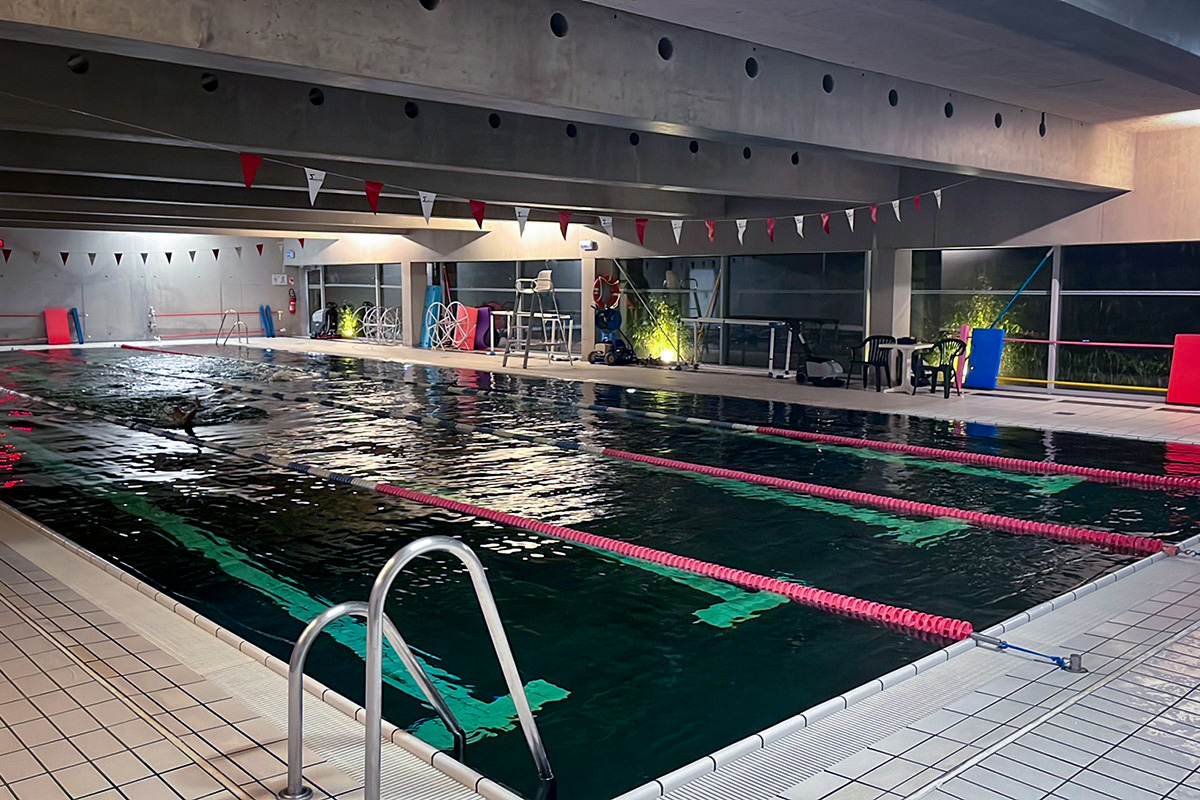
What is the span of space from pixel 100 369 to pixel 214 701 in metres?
15.3

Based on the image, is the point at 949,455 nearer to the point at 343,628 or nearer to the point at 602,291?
the point at 343,628

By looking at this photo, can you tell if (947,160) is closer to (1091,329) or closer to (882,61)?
(882,61)

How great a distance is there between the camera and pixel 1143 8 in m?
5.86

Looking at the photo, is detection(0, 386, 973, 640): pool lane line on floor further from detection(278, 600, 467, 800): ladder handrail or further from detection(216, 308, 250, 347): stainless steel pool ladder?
detection(216, 308, 250, 347): stainless steel pool ladder

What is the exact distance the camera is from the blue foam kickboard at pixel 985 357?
525 inches

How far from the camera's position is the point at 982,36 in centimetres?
629

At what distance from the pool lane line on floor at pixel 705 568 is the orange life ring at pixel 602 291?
1076 cm

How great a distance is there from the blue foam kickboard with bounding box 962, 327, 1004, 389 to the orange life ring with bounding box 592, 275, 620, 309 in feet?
23.0

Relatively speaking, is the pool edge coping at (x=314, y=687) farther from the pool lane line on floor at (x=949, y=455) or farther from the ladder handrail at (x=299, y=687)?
the pool lane line on floor at (x=949, y=455)

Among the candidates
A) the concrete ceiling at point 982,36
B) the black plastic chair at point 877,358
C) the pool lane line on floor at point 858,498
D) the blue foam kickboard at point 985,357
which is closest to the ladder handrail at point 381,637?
the concrete ceiling at point 982,36

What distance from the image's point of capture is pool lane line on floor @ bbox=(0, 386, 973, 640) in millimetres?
4277

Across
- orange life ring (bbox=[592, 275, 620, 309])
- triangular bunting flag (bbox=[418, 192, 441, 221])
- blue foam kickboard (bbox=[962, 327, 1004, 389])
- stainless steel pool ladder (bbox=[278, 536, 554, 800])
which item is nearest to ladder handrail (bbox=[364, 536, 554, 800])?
stainless steel pool ladder (bbox=[278, 536, 554, 800])

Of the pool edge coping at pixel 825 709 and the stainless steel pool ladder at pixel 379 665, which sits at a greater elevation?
the stainless steel pool ladder at pixel 379 665

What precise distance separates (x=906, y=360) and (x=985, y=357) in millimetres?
1123
